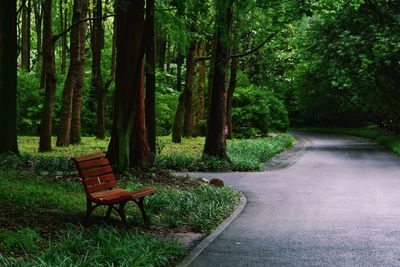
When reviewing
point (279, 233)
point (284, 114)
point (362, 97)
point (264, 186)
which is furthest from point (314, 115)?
point (279, 233)

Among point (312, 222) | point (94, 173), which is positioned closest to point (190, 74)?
point (312, 222)

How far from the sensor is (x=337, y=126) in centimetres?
6712

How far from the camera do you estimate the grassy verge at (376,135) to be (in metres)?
31.8

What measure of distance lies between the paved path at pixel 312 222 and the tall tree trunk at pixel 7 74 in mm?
6307

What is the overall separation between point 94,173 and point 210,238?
203 centimetres

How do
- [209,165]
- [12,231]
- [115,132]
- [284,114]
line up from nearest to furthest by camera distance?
[12,231]
[115,132]
[209,165]
[284,114]

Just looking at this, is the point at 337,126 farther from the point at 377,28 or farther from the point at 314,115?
the point at 377,28

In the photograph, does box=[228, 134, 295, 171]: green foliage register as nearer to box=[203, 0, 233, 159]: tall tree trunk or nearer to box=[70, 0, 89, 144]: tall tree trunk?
box=[203, 0, 233, 159]: tall tree trunk

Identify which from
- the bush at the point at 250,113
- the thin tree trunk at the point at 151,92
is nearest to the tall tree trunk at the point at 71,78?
the thin tree trunk at the point at 151,92

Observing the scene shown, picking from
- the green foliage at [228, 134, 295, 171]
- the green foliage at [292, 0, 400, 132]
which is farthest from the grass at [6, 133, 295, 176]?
the green foliage at [292, 0, 400, 132]

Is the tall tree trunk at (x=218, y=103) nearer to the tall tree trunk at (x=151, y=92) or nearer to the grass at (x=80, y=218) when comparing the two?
the tall tree trunk at (x=151, y=92)

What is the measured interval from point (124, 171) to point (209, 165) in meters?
4.89

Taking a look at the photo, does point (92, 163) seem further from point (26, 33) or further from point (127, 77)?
point (26, 33)

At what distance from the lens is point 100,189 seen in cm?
868
